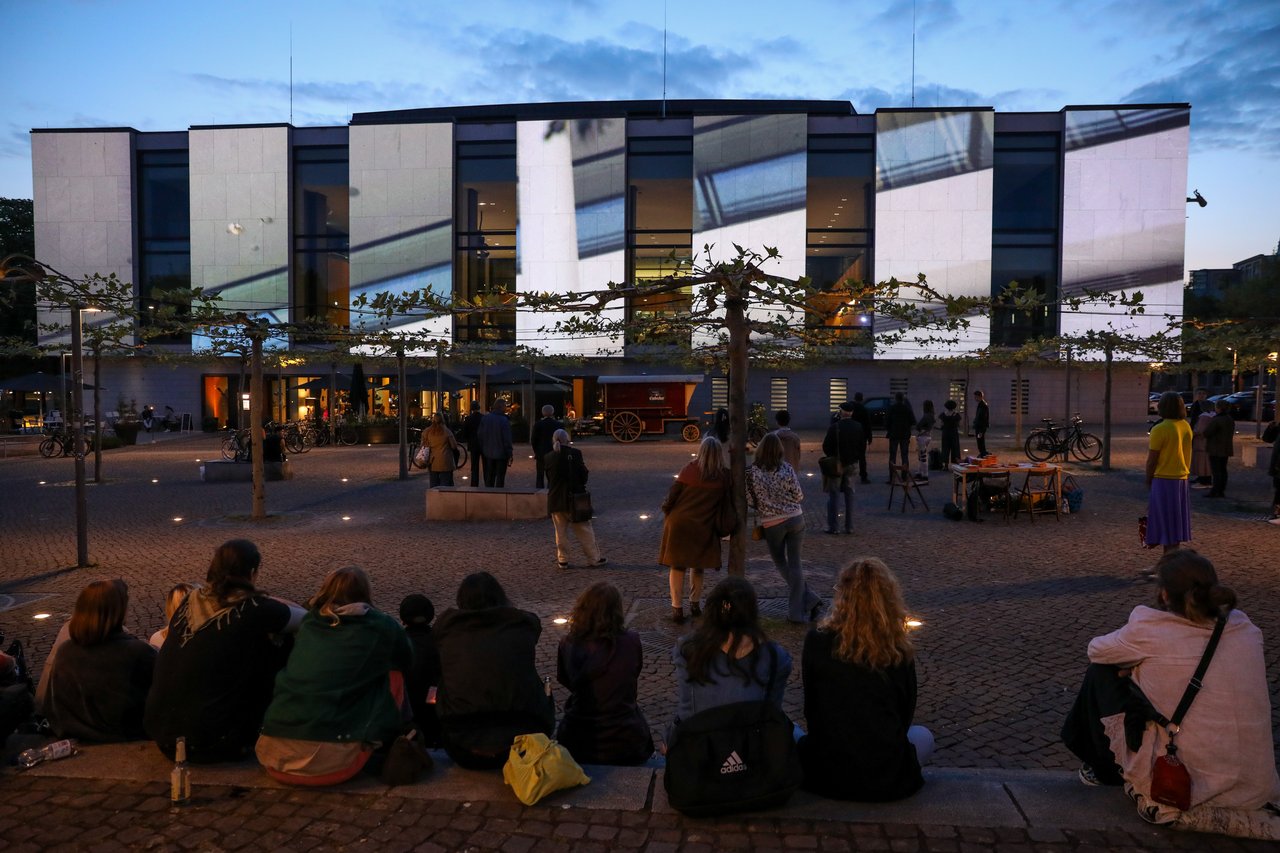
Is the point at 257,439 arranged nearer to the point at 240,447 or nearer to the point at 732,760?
the point at 240,447

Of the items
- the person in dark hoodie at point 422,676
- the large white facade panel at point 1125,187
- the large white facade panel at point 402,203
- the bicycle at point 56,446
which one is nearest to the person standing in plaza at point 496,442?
the person in dark hoodie at point 422,676

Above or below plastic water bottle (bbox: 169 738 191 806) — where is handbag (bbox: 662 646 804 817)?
above

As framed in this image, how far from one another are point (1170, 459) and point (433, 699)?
6869 millimetres

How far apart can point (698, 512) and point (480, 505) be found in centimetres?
600

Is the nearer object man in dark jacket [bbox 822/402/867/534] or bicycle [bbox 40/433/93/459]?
man in dark jacket [bbox 822/402/867/534]

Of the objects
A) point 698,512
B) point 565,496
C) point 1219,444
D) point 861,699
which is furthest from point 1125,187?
point 861,699

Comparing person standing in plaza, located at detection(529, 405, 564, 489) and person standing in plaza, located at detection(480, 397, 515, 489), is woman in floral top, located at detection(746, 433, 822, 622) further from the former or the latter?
person standing in plaza, located at detection(480, 397, 515, 489)

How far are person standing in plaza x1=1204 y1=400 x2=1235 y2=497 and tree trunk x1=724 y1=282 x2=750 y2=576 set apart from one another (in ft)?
33.9

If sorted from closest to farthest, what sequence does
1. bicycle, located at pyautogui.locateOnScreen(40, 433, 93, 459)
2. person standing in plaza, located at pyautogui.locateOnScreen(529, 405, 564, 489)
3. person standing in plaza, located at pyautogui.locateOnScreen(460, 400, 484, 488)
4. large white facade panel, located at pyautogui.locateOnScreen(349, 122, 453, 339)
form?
person standing in plaza, located at pyautogui.locateOnScreen(529, 405, 564, 489), person standing in plaza, located at pyautogui.locateOnScreen(460, 400, 484, 488), bicycle, located at pyautogui.locateOnScreen(40, 433, 93, 459), large white facade panel, located at pyautogui.locateOnScreen(349, 122, 453, 339)

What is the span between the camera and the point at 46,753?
150 inches

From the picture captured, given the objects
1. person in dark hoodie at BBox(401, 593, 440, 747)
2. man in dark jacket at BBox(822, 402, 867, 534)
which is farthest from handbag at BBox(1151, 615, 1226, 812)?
man in dark jacket at BBox(822, 402, 867, 534)

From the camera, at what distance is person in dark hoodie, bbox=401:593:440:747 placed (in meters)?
4.07

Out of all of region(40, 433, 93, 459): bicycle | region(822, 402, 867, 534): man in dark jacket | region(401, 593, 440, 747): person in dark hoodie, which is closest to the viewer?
region(401, 593, 440, 747): person in dark hoodie

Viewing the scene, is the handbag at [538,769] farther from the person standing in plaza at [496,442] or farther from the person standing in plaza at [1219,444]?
the person standing in plaza at [1219,444]
